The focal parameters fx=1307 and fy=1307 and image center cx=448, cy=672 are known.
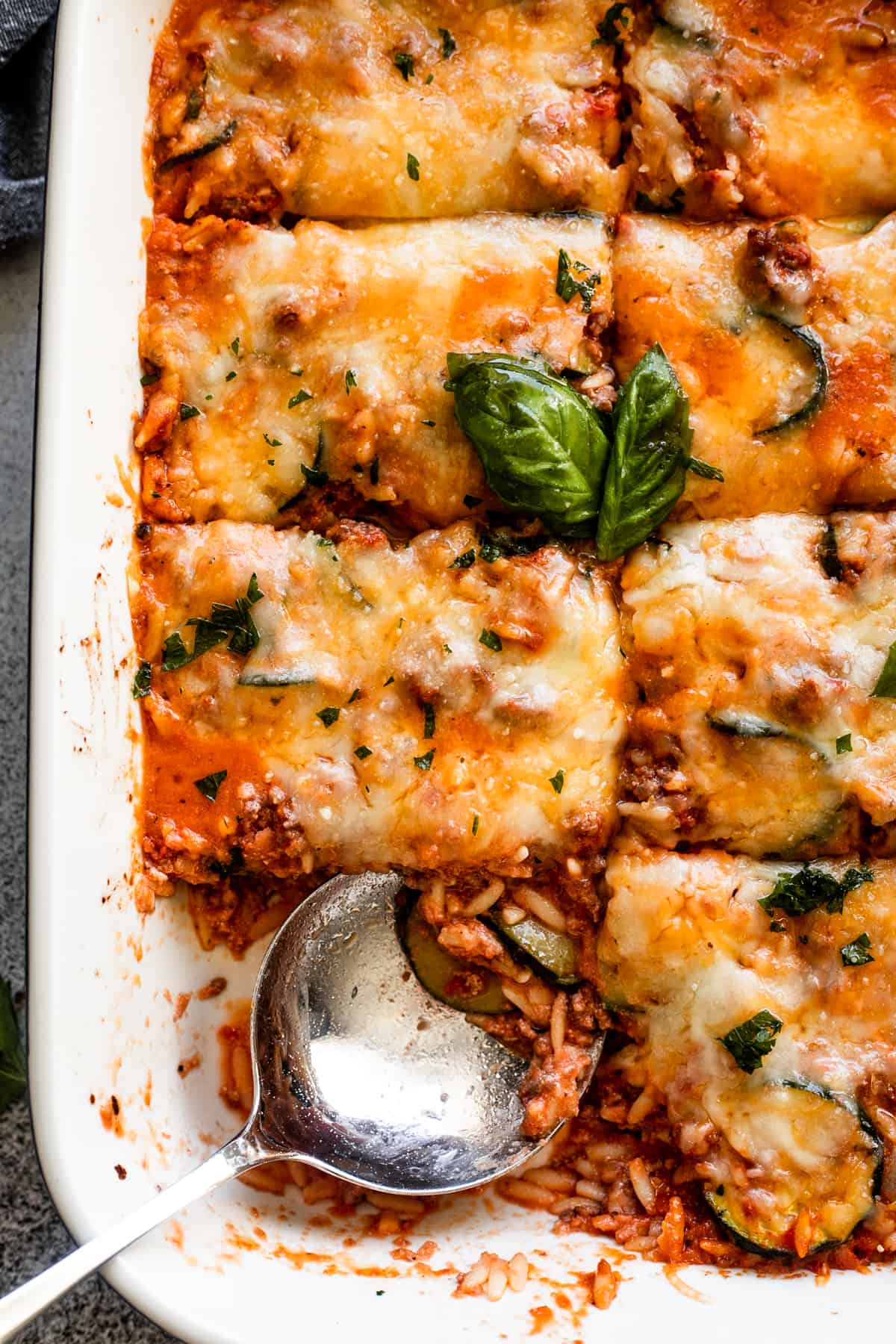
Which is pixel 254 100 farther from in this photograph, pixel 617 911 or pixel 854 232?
pixel 617 911

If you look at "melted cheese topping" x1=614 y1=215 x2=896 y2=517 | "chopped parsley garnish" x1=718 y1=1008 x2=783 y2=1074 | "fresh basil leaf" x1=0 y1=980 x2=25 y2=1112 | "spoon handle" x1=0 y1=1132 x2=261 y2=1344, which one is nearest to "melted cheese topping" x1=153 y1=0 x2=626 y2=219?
"melted cheese topping" x1=614 y1=215 x2=896 y2=517

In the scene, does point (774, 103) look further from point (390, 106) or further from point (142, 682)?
point (142, 682)

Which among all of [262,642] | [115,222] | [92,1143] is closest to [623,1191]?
[92,1143]

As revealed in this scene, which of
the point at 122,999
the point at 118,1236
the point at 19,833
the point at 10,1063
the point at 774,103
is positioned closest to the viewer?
the point at 118,1236

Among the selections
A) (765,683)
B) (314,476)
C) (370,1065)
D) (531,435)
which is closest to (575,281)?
(531,435)

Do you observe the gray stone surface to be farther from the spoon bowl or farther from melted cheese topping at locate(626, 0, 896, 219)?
melted cheese topping at locate(626, 0, 896, 219)

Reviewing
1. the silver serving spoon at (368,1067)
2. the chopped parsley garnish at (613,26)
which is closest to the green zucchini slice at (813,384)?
the chopped parsley garnish at (613,26)
